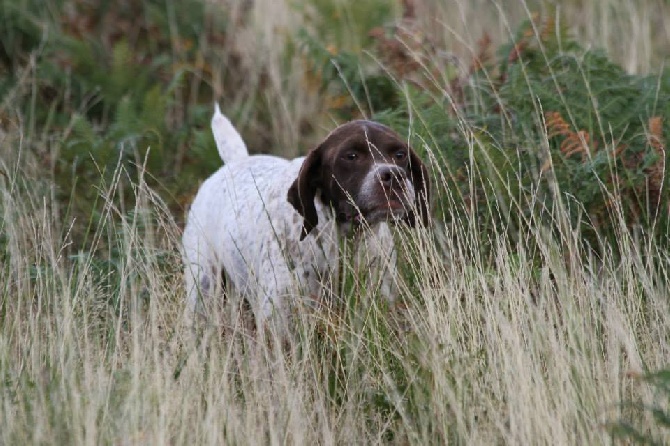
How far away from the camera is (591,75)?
5.98m

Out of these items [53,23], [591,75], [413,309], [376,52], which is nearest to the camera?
[413,309]

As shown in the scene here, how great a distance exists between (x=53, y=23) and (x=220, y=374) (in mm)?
5655

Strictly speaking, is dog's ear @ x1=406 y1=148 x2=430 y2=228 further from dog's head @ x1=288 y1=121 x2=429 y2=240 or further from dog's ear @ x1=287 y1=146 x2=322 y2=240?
dog's ear @ x1=287 y1=146 x2=322 y2=240

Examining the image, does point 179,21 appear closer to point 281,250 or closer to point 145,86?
point 145,86

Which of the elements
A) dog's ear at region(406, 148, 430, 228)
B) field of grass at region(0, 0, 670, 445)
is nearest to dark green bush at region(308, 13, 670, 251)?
field of grass at region(0, 0, 670, 445)

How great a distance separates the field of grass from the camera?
370 centimetres

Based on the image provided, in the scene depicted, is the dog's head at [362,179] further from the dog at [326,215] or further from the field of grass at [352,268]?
the field of grass at [352,268]

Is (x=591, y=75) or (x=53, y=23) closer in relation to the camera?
(x=591, y=75)

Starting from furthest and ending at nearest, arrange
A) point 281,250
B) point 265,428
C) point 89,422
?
point 281,250, point 265,428, point 89,422

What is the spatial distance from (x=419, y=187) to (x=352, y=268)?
0.60 metres

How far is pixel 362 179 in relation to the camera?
467cm

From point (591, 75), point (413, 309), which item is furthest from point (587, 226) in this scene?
point (413, 309)

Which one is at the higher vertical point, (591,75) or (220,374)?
(591,75)

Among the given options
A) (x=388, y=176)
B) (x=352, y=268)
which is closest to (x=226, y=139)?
(x=388, y=176)
